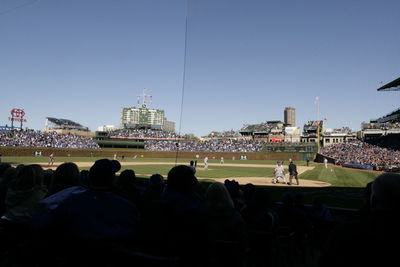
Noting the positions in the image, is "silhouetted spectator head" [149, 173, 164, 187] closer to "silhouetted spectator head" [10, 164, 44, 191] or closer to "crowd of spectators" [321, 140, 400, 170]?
"silhouetted spectator head" [10, 164, 44, 191]

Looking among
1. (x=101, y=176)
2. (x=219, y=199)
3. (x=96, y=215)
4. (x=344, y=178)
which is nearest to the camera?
(x=96, y=215)

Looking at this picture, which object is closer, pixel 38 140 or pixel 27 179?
pixel 27 179

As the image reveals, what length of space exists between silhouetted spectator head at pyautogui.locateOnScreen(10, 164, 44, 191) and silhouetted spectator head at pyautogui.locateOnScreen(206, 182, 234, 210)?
2.87m

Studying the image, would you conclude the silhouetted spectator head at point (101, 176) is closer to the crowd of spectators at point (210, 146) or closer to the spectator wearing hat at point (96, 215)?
the spectator wearing hat at point (96, 215)

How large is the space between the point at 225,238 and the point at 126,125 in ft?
395

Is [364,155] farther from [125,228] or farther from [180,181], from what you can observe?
[125,228]

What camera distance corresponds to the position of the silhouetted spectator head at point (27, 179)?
437 cm

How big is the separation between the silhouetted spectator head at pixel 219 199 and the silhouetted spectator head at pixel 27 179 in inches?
113

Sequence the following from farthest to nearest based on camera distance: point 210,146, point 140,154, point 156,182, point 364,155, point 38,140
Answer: point 210,146
point 38,140
point 140,154
point 364,155
point 156,182

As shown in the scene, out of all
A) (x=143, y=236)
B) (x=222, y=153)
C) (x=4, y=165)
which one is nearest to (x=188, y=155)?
(x=222, y=153)

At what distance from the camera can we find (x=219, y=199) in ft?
11.8

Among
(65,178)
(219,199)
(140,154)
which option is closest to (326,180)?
(219,199)

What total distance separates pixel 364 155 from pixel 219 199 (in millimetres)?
56385

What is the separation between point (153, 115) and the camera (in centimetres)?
12125
